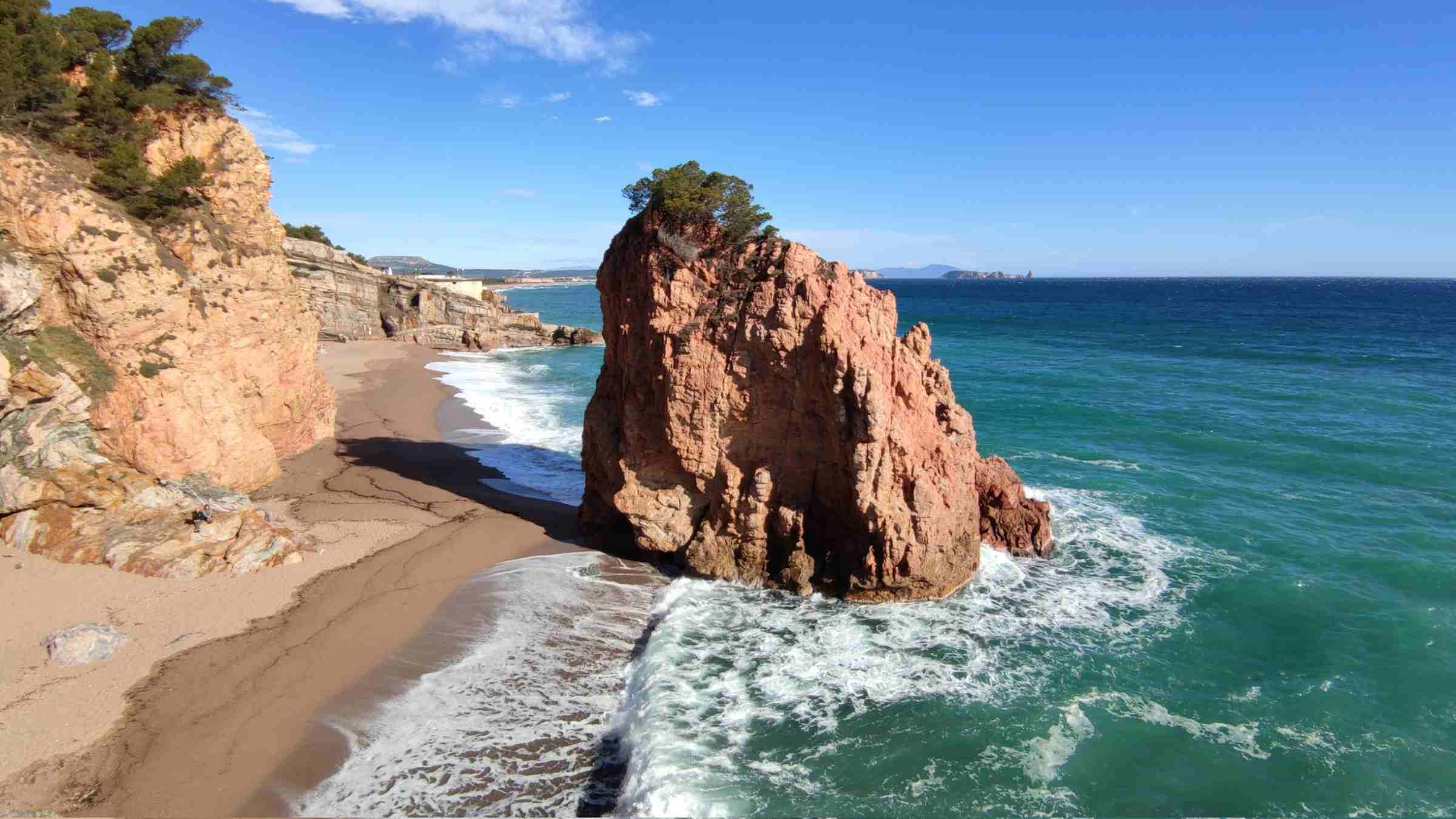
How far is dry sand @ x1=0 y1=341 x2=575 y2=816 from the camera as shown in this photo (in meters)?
9.30

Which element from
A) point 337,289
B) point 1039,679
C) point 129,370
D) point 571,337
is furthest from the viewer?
point 571,337

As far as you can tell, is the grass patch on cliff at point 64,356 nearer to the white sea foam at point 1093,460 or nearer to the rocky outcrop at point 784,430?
the rocky outcrop at point 784,430

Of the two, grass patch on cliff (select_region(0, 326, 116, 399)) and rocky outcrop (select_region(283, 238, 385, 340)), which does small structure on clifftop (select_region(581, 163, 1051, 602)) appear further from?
rocky outcrop (select_region(283, 238, 385, 340))

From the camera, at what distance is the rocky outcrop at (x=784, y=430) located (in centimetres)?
1412

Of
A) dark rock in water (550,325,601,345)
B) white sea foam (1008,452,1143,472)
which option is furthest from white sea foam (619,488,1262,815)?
dark rock in water (550,325,601,345)

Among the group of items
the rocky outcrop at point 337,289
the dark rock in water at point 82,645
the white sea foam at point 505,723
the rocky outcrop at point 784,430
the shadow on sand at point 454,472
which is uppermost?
the rocky outcrop at point 337,289

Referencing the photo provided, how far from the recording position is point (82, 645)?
37.6ft

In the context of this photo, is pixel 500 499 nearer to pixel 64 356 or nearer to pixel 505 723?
pixel 64 356

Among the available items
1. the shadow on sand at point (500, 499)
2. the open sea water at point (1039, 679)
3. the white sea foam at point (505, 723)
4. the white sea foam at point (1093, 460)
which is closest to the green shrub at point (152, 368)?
the shadow on sand at point (500, 499)

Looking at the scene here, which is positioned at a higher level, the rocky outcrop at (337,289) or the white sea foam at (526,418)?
the rocky outcrop at (337,289)

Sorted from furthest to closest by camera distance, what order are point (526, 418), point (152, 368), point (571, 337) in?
point (571, 337), point (526, 418), point (152, 368)

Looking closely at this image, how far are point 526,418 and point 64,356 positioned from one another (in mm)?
17580

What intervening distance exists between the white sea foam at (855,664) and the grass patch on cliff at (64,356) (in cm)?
1320

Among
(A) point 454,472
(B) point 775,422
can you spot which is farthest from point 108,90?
(B) point 775,422
